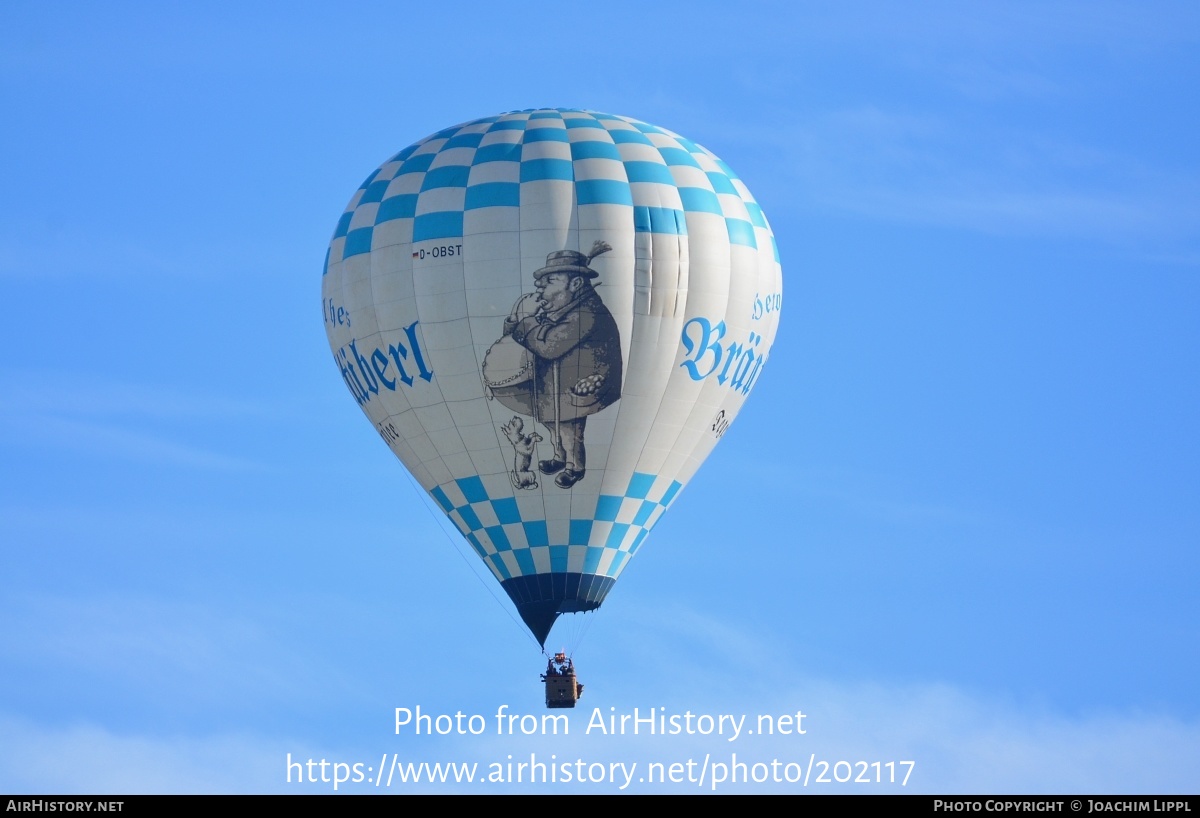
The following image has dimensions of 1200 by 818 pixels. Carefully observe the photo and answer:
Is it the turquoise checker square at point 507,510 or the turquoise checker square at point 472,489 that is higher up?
the turquoise checker square at point 472,489

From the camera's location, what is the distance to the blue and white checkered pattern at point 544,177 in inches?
1540

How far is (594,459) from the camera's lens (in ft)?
128

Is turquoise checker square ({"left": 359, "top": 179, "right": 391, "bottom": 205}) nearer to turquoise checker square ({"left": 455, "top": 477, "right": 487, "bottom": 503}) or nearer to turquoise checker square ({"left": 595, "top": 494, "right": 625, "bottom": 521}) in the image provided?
turquoise checker square ({"left": 455, "top": 477, "right": 487, "bottom": 503})

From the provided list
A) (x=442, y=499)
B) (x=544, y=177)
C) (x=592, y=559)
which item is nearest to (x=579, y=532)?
(x=592, y=559)

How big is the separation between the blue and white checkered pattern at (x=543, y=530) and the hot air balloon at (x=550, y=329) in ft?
0.09

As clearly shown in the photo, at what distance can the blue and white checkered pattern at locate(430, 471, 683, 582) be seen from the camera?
129 feet

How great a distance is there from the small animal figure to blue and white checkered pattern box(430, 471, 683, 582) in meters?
0.35

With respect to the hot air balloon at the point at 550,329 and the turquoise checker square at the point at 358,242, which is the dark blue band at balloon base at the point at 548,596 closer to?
the hot air balloon at the point at 550,329

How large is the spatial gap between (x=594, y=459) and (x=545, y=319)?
201 centimetres

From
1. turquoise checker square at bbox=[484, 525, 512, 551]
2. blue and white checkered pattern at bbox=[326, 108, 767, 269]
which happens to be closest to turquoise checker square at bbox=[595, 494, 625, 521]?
turquoise checker square at bbox=[484, 525, 512, 551]

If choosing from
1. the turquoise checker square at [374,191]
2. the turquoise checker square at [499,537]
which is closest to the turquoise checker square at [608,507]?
the turquoise checker square at [499,537]

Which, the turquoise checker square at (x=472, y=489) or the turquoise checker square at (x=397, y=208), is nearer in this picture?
the turquoise checker square at (x=472, y=489)
